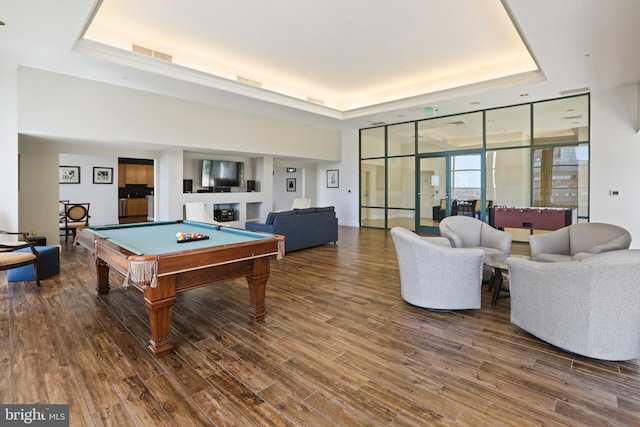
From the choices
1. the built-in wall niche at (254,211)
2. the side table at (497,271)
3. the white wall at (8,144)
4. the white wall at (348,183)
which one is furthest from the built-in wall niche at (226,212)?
the side table at (497,271)

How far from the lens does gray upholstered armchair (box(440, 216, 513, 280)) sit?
4.37 meters

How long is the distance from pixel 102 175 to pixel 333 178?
25.3ft

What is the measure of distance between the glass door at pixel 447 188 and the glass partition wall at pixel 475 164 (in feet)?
0.08

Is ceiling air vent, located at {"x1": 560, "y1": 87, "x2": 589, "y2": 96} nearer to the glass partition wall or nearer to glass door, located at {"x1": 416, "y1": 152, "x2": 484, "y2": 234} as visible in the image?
the glass partition wall

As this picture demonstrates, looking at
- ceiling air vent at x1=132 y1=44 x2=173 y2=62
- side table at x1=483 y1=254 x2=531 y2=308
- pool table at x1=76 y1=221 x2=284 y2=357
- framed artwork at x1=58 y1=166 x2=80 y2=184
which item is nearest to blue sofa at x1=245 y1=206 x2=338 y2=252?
pool table at x1=76 y1=221 x2=284 y2=357

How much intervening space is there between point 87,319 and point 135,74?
4178mm

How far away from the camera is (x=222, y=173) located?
371 inches

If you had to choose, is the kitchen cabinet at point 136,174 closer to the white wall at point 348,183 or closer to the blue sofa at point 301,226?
the white wall at point 348,183

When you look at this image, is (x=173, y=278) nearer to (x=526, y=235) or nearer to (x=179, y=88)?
(x=179, y=88)

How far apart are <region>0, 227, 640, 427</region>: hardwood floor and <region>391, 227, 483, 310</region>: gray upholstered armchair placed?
0.14m

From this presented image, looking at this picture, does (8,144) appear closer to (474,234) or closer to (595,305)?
(474,234)

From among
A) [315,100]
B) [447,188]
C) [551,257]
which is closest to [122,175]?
[315,100]

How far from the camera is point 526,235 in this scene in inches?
297

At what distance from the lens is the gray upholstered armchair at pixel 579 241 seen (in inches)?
139
